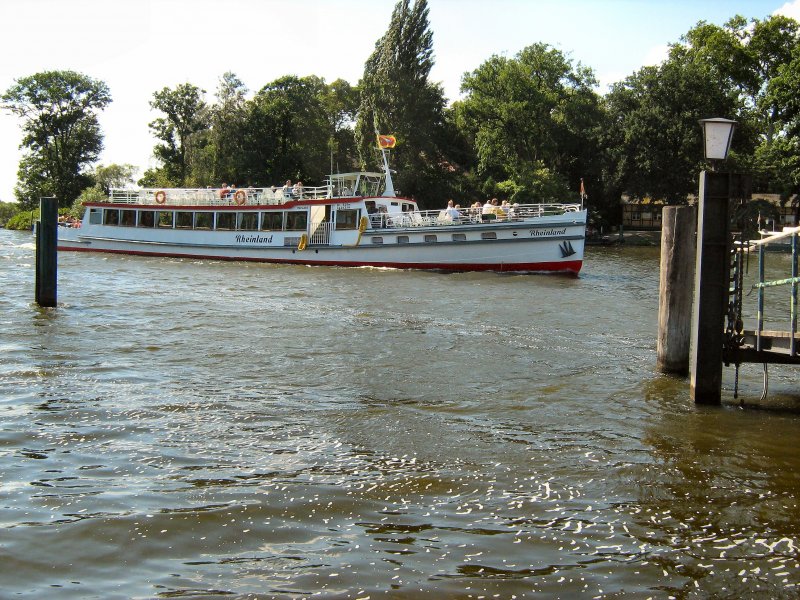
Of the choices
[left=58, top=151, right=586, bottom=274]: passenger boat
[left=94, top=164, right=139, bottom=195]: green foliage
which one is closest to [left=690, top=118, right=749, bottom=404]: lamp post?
[left=58, top=151, right=586, bottom=274]: passenger boat

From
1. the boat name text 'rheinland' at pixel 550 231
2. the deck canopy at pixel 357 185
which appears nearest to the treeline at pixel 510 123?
the deck canopy at pixel 357 185

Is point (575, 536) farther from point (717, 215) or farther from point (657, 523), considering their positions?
point (717, 215)

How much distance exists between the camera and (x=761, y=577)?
204 inches

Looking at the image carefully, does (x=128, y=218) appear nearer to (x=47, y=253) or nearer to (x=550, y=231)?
(x=550, y=231)

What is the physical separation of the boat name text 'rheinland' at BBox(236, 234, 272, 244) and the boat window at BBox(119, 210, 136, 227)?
23.3 feet

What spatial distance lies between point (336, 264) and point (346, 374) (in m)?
22.0

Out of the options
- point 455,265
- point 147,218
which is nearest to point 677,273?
point 455,265

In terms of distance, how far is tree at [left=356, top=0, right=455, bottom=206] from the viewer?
55.7 meters

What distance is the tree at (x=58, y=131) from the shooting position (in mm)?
75875

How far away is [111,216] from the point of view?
40.5 metres

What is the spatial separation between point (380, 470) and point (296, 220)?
2806cm

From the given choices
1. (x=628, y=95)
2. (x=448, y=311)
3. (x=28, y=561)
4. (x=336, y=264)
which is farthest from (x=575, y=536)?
(x=628, y=95)

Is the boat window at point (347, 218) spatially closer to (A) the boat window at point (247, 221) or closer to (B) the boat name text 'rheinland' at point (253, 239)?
(B) the boat name text 'rheinland' at point (253, 239)

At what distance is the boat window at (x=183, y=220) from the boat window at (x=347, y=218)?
348 inches
